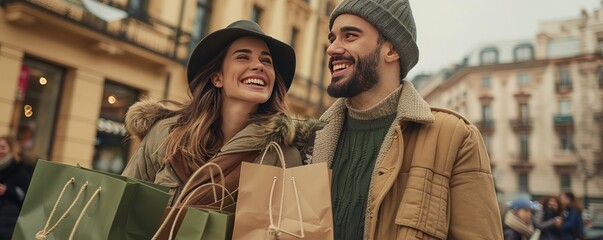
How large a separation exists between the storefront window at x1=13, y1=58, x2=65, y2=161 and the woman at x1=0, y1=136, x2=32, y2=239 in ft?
13.8

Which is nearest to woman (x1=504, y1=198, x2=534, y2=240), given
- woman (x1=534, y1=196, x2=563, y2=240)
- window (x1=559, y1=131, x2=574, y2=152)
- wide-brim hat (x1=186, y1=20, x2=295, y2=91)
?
woman (x1=534, y1=196, x2=563, y2=240)

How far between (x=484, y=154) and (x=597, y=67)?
148 ft

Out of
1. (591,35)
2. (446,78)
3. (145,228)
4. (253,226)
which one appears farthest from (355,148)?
(446,78)

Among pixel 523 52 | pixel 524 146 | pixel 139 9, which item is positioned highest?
pixel 523 52

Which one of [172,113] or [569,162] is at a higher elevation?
[569,162]

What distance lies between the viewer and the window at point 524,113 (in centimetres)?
4462

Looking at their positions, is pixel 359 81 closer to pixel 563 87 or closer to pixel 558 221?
pixel 558 221

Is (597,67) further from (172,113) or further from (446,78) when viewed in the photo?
(172,113)

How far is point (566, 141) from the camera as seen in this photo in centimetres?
4200

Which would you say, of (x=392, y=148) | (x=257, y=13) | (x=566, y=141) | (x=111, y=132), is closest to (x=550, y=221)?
(x=392, y=148)

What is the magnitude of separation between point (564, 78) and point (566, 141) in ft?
17.7

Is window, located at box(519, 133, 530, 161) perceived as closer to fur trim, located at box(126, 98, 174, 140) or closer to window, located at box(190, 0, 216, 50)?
window, located at box(190, 0, 216, 50)

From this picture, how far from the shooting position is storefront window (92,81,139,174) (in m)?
10.2

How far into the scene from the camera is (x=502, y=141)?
1791 inches
